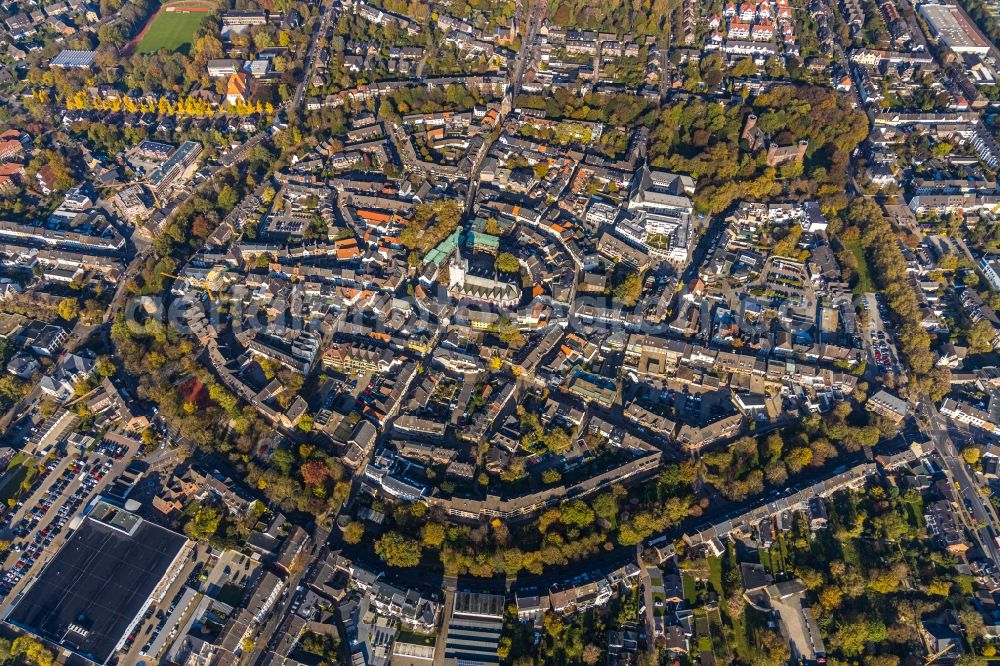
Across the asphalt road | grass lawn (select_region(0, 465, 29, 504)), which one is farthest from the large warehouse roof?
the asphalt road

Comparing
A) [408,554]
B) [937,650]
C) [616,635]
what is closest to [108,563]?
[408,554]

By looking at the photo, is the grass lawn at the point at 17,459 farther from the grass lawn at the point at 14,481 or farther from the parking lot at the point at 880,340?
the parking lot at the point at 880,340

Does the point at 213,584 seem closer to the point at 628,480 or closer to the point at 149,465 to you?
the point at 149,465

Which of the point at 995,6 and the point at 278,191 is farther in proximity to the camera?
the point at 995,6

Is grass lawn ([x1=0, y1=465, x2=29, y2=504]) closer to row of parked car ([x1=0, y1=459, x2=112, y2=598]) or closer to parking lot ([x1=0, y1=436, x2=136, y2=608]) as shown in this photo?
parking lot ([x1=0, y1=436, x2=136, y2=608])

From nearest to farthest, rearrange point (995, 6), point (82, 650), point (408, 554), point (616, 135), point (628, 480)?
point (82, 650)
point (408, 554)
point (628, 480)
point (616, 135)
point (995, 6)

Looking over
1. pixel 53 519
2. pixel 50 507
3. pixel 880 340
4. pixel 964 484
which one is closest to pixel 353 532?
pixel 53 519
